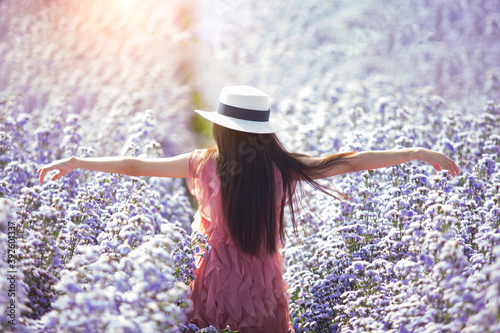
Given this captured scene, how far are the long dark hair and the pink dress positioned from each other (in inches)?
2.3

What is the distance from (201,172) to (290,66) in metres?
8.13

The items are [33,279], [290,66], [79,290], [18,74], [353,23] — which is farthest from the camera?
[353,23]

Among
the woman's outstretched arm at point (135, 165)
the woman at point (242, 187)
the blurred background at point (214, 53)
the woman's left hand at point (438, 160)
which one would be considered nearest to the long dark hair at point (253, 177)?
the woman at point (242, 187)

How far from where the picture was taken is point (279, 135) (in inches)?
259

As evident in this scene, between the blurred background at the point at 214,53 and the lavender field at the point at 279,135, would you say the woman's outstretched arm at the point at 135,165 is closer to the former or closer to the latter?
the lavender field at the point at 279,135

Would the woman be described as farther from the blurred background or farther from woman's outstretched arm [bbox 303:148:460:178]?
the blurred background

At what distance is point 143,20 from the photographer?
11.0 m

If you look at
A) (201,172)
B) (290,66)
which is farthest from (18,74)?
(201,172)

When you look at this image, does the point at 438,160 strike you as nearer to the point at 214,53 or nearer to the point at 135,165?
the point at 135,165

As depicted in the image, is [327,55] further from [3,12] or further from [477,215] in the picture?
[477,215]

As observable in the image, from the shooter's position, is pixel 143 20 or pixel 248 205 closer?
pixel 248 205

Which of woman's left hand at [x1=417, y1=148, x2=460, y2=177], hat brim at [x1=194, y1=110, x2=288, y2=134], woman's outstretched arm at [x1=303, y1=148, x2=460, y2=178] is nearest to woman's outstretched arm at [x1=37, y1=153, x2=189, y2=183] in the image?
hat brim at [x1=194, y1=110, x2=288, y2=134]

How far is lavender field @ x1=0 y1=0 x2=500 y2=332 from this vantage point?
2.21 meters

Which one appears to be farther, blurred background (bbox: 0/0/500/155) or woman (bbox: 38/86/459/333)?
blurred background (bbox: 0/0/500/155)
